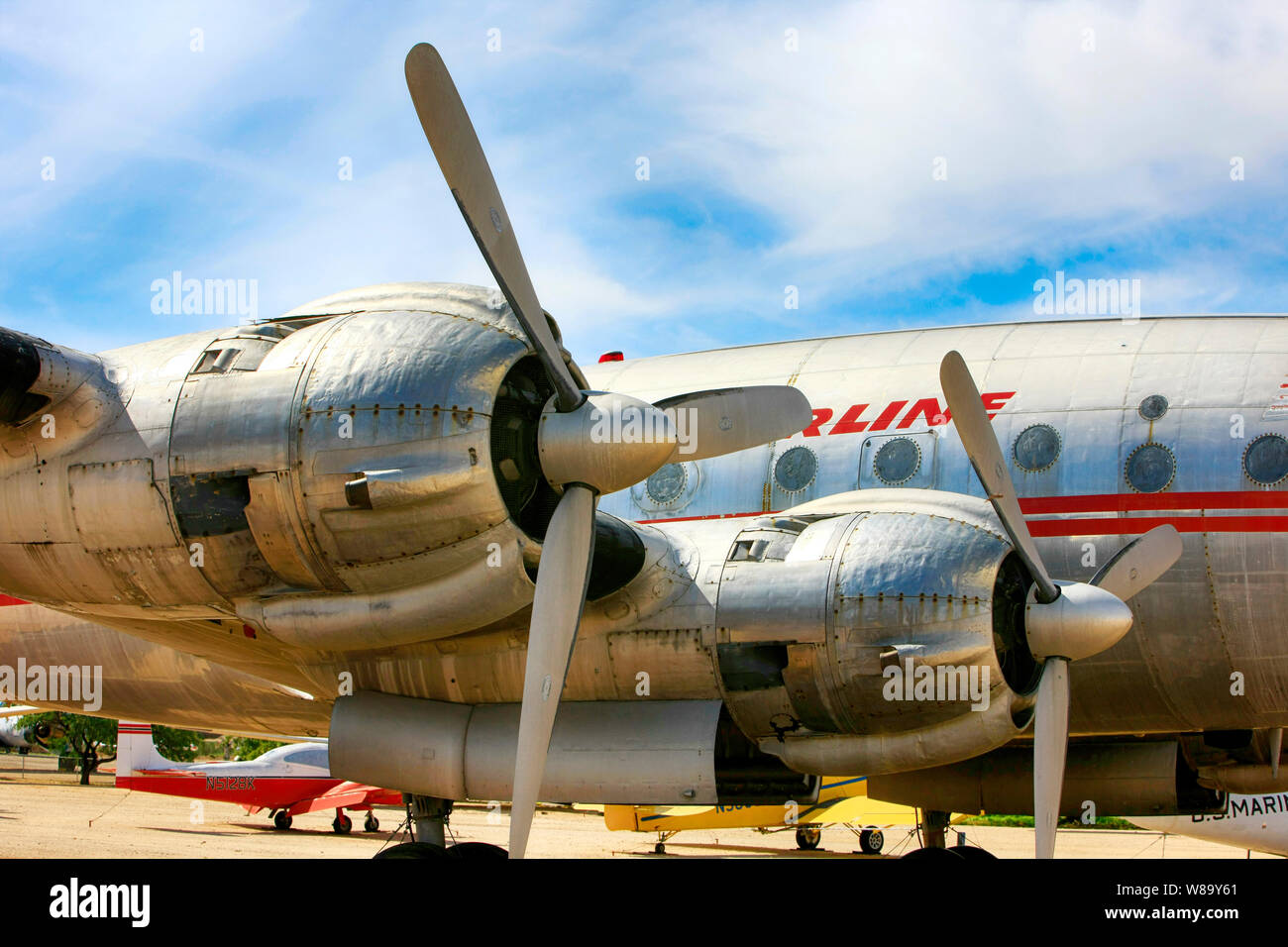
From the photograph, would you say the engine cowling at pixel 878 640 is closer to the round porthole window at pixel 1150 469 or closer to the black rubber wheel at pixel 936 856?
the black rubber wheel at pixel 936 856

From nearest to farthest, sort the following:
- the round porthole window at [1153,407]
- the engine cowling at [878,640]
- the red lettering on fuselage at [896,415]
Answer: the engine cowling at [878,640] < the round porthole window at [1153,407] < the red lettering on fuselage at [896,415]

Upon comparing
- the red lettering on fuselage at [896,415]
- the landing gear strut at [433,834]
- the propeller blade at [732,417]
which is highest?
the red lettering on fuselage at [896,415]

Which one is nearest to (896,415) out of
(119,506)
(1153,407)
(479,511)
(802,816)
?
(1153,407)

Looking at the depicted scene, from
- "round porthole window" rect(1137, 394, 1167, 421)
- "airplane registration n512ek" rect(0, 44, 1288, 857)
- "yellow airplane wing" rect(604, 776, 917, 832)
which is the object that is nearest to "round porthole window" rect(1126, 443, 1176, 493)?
"airplane registration n512ek" rect(0, 44, 1288, 857)

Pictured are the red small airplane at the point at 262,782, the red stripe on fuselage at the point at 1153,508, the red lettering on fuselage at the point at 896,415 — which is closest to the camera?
the red stripe on fuselage at the point at 1153,508

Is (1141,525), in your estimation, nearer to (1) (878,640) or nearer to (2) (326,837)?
(1) (878,640)

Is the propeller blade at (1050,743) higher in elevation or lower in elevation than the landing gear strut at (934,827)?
higher

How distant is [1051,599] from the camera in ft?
32.7

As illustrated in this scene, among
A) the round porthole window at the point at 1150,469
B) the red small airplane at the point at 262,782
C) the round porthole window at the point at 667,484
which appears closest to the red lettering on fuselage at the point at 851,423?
the round porthole window at the point at 667,484

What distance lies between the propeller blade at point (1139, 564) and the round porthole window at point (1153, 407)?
1444 mm

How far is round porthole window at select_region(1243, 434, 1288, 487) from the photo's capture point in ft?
35.7

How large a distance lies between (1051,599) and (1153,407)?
9.00 feet

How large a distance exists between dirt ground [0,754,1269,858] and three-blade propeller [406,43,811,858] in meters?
13.6

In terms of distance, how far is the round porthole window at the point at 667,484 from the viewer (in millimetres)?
13047
